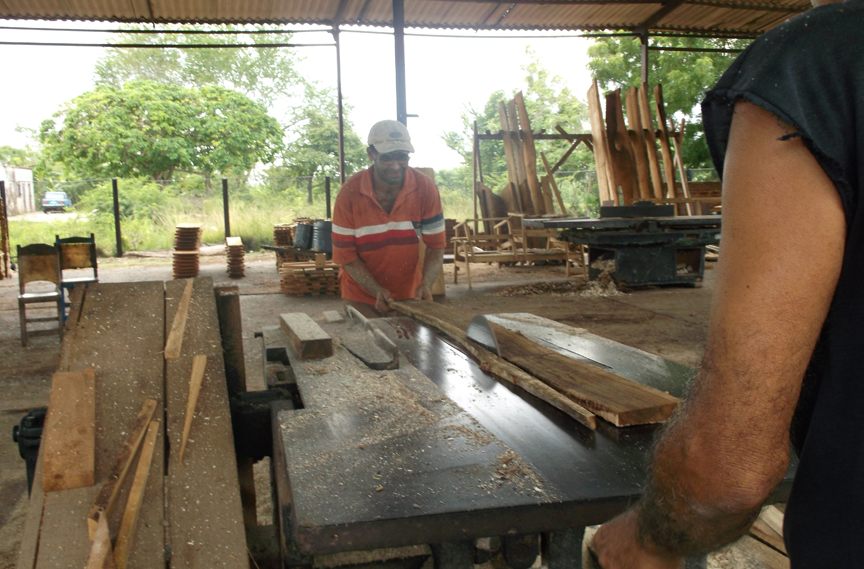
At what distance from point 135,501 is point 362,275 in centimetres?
259

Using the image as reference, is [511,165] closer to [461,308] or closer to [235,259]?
[461,308]

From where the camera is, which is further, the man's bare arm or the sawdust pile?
the sawdust pile

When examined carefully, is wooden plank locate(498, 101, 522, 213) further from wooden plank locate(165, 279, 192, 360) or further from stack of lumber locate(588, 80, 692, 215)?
wooden plank locate(165, 279, 192, 360)

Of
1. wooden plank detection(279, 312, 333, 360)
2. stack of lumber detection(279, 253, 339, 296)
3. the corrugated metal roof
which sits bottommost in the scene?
stack of lumber detection(279, 253, 339, 296)

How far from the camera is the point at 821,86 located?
0.72 metres

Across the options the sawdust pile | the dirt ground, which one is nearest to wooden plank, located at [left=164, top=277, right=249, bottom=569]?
the dirt ground

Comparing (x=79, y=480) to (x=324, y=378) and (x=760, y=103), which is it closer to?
(x=324, y=378)

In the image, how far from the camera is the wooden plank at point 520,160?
10.6m

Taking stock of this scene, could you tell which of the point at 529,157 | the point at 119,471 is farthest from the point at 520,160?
the point at 119,471

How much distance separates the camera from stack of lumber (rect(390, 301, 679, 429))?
4.80ft

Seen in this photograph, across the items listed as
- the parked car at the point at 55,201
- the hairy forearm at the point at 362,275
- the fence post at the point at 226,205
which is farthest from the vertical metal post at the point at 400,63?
the parked car at the point at 55,201

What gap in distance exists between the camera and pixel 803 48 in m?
0.73

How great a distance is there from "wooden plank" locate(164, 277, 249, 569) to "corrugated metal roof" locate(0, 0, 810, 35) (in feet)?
26.3

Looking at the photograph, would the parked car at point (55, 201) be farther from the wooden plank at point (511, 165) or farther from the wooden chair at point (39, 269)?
the wooden chair at point (39, 269)
